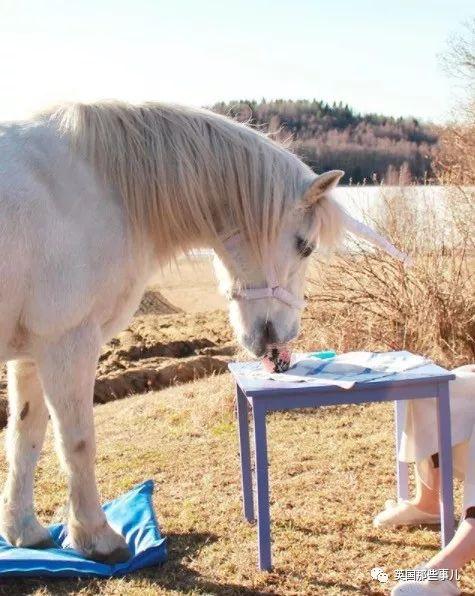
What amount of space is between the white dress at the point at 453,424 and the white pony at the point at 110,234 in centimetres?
69

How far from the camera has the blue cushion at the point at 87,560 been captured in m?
3.12

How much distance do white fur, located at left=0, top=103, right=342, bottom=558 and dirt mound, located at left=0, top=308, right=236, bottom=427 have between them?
14.0 ft

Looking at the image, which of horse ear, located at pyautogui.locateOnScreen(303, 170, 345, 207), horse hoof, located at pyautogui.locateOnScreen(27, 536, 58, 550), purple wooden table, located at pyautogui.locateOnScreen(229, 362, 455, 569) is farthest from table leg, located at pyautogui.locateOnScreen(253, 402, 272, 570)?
horse hoof, located at pyautogui.locateOnScreen(27, 536, 58, 550)

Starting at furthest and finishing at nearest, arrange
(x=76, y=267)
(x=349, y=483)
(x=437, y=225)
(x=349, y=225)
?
1. (x=437, y=225)
2. (x=349, y=483)
3. (x=349, y=225)
4. (x=76, y=267)

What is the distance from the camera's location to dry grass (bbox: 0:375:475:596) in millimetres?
3074

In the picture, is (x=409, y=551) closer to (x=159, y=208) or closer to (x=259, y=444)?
(x=259, y=444)

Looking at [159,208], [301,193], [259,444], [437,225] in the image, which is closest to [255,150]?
[301,193]

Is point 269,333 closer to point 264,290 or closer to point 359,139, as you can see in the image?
point 264,290

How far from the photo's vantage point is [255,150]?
10.7 ft

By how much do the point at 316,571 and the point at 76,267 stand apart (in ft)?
5.36

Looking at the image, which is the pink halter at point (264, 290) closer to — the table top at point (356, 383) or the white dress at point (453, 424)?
the table top at point (356, 383)

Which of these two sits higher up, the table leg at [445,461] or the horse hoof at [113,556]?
the table leg at [445,461]

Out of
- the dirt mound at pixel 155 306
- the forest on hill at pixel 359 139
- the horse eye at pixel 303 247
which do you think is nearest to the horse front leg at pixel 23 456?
the horse eye at pixel 303 247

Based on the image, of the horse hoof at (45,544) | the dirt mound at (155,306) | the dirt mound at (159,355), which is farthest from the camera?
the dirt mound at (155,306)
